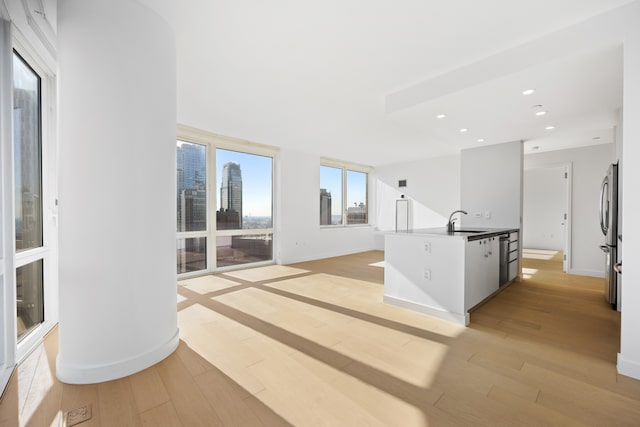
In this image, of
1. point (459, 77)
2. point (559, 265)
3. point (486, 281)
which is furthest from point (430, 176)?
point (459, 77)

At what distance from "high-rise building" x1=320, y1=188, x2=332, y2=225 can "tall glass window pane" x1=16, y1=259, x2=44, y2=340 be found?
5636mm

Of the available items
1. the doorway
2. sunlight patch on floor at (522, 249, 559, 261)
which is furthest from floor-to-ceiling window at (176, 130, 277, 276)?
the doorway

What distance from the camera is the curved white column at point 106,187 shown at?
1861mm

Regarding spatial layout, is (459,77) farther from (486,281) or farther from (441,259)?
(486,281)

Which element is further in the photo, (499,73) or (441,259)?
(441,259)

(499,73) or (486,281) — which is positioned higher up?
(499,73)

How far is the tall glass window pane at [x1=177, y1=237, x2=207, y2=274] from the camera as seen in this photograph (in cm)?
Answer: 489

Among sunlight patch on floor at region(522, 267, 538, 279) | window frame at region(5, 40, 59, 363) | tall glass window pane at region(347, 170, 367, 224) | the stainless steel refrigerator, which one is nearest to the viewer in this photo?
window frame at region(5, 40, 59, 363)

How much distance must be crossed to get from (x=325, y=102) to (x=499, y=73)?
6.55 ft

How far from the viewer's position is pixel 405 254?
3383 mm

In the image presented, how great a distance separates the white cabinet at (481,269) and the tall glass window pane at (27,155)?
13.5ft

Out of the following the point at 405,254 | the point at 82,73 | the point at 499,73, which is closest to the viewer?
the point at 82,73

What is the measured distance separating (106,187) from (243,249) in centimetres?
405

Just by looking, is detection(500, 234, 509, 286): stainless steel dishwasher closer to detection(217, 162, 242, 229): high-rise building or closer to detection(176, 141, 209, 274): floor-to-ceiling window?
detection(217, 162, 242, 229): high-rise building
